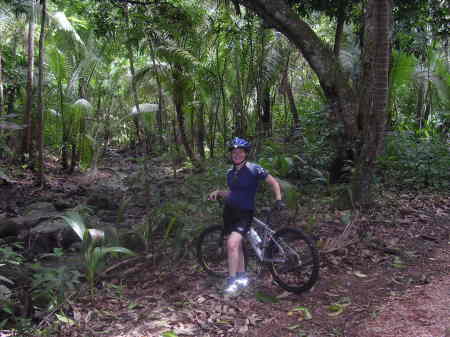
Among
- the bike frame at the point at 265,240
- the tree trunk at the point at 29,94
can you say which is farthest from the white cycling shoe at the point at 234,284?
the tree trunk at the point at 29,94

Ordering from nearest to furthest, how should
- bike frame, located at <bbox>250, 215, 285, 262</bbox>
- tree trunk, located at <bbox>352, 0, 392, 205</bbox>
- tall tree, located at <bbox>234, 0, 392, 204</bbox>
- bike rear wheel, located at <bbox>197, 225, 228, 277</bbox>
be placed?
1. bike frame, located at <bbox>250, 215, 285, 262</bbox>
2. bike rear wheel, located at <bbox>197, 225, 228, 277</bbox>
3. tree trunk, located at <bbox>352, 0, 392, 205</bbox>
4. tall tree, located at <bbox>234, 0, 392, 204</bbox>

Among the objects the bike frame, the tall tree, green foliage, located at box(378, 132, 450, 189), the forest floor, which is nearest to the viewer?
the forest floor

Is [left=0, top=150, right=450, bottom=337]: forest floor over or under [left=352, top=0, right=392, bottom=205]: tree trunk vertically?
under

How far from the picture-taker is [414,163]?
8.09 m

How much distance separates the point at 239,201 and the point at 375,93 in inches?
102

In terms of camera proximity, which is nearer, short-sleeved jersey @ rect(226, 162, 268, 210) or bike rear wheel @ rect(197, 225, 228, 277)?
short-sleeved jersey @ rect(226, 162, 268, 210)

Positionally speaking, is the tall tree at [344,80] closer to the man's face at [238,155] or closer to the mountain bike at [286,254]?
the mountain bike at [286,254]

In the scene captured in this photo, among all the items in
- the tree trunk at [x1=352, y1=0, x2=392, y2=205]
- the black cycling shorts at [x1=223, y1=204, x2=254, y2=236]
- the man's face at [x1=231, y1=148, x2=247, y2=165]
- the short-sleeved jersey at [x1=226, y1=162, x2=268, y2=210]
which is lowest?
the black cycling shorts at [x1=223, y1=204, x2=254, y2=236]

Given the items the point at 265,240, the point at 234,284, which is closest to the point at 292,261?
the point at 265,240

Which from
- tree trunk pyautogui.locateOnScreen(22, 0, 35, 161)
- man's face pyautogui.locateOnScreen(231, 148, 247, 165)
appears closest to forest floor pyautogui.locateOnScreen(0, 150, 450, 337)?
man's face pyautogui.locateOnScreen(231, 148, 247, 165)

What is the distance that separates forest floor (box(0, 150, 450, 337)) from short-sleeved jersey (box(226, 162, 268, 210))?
95cm

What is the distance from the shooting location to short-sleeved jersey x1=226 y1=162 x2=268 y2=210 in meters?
4.34

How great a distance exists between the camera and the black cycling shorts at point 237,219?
4.33 meters

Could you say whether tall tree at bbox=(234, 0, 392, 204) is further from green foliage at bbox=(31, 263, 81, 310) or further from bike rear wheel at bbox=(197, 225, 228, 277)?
green foliage at bbox=(31, 263, 81, 310)
